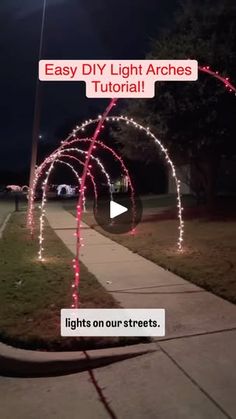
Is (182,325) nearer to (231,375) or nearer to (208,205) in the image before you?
(231,375)

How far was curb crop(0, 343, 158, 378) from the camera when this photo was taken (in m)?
5.19

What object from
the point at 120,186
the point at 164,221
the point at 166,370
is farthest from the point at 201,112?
the point at 120,186

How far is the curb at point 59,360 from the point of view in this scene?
204 inches

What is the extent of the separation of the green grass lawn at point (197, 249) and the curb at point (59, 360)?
2177mm

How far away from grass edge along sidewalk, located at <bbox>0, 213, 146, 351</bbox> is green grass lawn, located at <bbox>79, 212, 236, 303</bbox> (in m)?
1.45

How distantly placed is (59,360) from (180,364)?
3.50 ft

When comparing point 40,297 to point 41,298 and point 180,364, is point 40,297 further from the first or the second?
point 180,364

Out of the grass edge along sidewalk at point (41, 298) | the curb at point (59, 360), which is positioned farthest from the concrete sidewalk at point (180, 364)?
the grass edge along sidewalk at point (41, 298)

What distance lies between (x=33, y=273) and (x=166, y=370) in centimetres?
489

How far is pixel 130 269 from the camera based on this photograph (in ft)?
32.1
